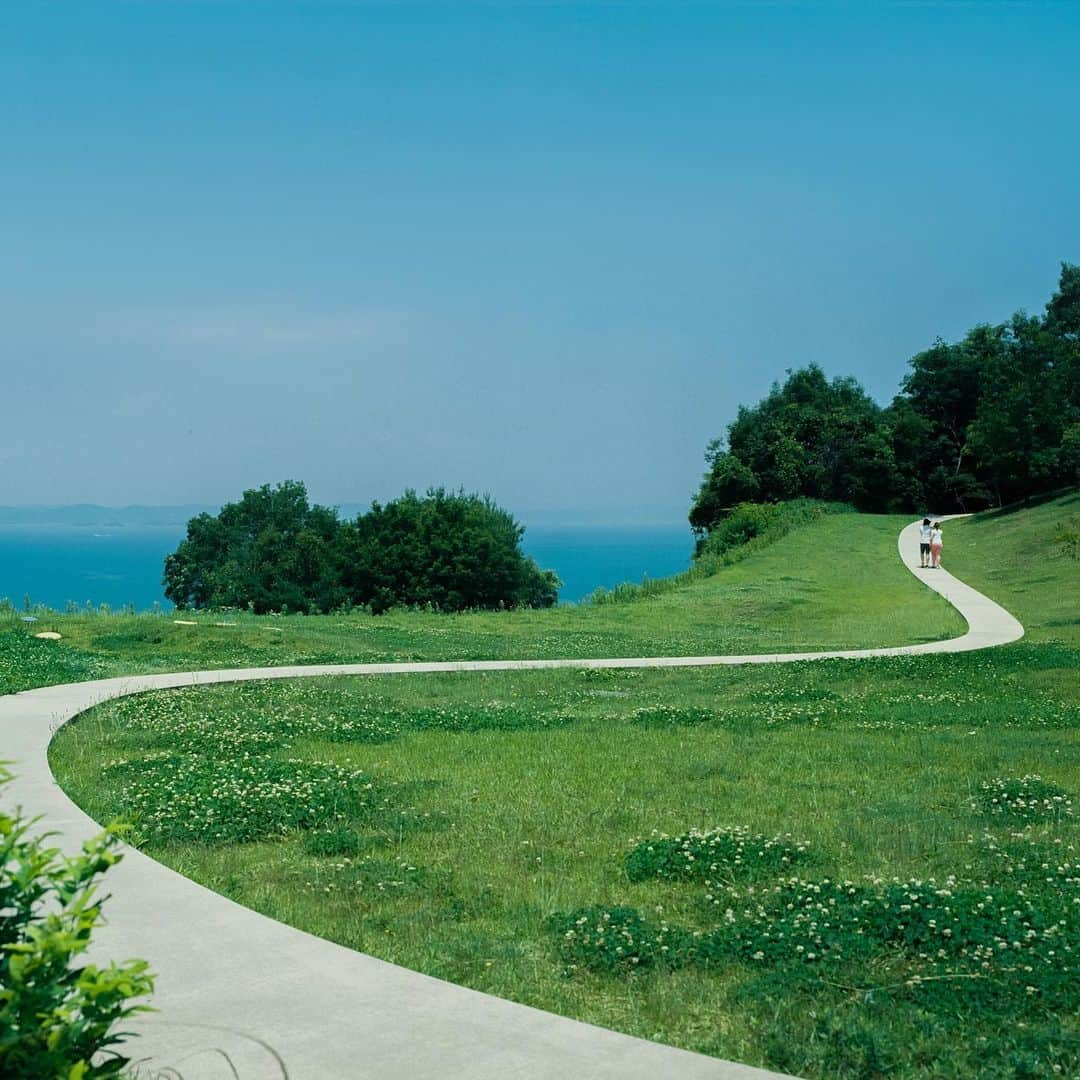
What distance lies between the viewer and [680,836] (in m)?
7.95

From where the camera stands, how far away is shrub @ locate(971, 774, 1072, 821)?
29.2 feet

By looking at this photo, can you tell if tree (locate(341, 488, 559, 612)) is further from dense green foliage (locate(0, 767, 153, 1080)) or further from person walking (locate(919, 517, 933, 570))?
dense green foliage (locate(0, 767, 153, 1080))

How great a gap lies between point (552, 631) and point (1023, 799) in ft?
66.4

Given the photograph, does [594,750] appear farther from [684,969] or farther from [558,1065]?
[558,1065]

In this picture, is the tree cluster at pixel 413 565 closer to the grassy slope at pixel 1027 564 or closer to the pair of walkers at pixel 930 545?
the pair of walkers at pixel 930 545

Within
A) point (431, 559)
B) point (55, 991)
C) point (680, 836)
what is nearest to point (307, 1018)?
point (55, 991)

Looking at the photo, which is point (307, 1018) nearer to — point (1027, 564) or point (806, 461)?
point (1027, 564)

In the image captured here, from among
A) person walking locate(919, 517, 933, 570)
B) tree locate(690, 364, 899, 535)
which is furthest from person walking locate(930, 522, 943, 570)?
tree locate(690, 364, 899, 535)

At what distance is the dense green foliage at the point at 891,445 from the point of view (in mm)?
72312

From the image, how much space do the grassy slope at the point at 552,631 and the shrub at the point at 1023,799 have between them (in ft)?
39.5

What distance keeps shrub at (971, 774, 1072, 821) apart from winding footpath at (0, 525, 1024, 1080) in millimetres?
5410

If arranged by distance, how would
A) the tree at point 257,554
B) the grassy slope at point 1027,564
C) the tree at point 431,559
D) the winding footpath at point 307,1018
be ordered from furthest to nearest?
the tree at point 257,554 → the tree at point 431,559 → the grassy slope at point 1027,564 → the winding footpath at point 307,1018

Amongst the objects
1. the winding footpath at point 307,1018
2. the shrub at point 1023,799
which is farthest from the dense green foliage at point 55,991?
the shrub at point 1023,799

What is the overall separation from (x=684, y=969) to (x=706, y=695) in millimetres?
10857
